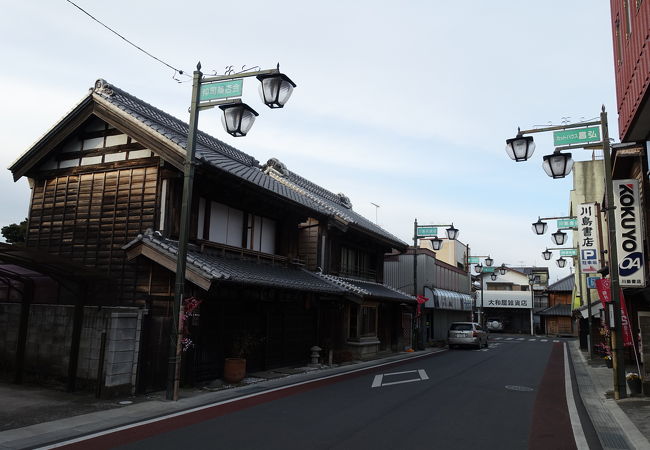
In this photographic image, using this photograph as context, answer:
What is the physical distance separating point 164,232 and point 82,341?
355cm

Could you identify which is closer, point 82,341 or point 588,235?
point 82,341

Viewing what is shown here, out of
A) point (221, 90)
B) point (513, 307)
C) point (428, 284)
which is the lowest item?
point (513, 307)

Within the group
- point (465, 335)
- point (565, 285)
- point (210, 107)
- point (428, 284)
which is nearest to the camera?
point (210, 107)

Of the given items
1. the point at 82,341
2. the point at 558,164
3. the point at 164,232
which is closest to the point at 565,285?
the point at 558,164

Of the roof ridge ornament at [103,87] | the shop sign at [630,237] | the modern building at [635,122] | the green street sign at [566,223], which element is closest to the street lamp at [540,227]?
the green street sign at [566,223]

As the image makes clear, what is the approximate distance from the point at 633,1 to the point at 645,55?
82.6 inches

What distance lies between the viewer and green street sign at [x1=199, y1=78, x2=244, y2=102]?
35.5 feet

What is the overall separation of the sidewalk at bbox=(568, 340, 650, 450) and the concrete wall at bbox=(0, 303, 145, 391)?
1024 cm

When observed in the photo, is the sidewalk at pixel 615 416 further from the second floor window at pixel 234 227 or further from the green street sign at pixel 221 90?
the second floor window at pixel 234 227

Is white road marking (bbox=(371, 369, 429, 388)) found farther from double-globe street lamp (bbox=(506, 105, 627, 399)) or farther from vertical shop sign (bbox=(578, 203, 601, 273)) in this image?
vertical shop sign (bbox=(578, 203, 601, 273))

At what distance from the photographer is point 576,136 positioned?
1190 centimetres

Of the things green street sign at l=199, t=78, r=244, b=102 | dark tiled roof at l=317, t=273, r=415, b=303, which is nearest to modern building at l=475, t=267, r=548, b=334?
dark tiled roof at l=317, t=273, r=415, b=303

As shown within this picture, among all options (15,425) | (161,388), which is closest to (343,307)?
(161,388)

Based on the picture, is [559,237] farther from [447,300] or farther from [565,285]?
[565,285]
